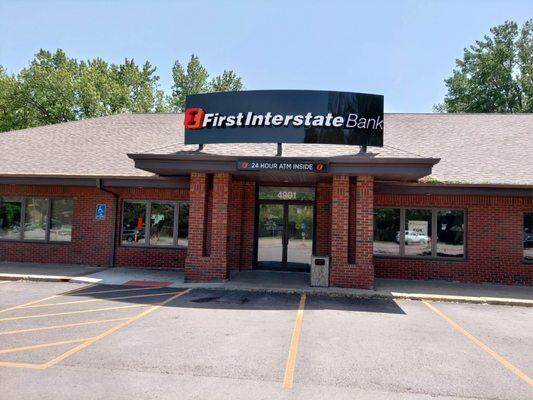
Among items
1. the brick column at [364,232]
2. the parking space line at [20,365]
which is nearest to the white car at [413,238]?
the brick column at [364,232]

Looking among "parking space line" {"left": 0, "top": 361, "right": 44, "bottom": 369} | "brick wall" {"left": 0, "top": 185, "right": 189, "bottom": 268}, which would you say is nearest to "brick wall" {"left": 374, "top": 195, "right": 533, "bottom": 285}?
"brick wall" {"left": 0, "top": 185, "right": 189, "bottom": 268}

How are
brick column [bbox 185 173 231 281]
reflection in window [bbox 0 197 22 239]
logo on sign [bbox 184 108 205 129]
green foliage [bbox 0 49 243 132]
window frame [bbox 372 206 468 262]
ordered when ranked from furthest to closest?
green foliage [bbox 0 49 243 132]
reflection in window [bbox 0 197 22 239]
window frame [bbox 372 206 468 262]
logo on sign [bbox 184 108 205 129]
brick column [bbox 185 173 231 281]

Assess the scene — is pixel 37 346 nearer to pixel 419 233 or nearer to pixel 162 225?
pixel 162 225

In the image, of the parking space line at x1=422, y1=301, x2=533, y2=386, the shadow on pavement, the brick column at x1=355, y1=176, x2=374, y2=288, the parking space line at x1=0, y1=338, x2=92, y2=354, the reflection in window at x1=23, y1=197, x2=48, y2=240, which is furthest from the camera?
the reflection in window at x1=23, y1=197, x2=48, y2=240

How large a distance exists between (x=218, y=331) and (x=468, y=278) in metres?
9.41

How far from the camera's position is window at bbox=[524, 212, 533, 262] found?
1295cm

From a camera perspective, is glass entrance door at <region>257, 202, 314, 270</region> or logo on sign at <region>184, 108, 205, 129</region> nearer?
logo on sign at <region>184, 108, 205, 129</region>

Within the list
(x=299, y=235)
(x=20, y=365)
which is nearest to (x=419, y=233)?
(x=299, y=235)

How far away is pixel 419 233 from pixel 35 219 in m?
13.8

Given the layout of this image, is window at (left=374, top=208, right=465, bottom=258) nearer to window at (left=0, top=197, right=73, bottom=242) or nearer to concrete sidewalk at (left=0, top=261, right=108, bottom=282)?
concrete sidewalk at (left=0, top=261, right=108, bottom=282)

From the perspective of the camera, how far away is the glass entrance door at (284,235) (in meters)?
14.4

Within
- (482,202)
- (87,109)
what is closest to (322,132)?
(482,202)

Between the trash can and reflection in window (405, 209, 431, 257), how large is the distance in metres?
3.70

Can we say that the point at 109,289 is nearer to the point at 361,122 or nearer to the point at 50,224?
the point at 50,224
